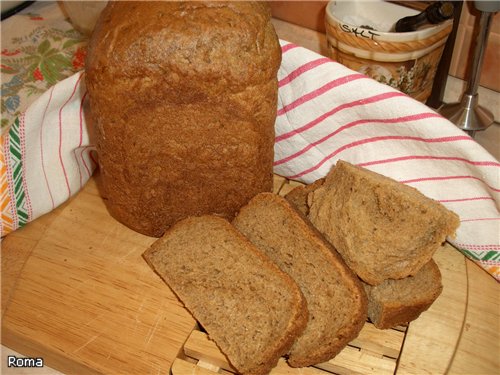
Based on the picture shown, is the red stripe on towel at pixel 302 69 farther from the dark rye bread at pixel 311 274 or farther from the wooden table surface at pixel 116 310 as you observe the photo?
the wooden table surface at pixel 116 310

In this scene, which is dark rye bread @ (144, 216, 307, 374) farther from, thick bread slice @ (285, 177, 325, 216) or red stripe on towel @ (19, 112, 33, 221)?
red stripe on towel @ (19, 112, 33, 221)

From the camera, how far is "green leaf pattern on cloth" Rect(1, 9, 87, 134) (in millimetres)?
2205

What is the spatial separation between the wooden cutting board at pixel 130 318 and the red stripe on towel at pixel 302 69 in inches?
26.5

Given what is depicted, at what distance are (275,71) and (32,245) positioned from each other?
980 millimetres

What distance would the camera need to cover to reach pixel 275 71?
1394 millimetres

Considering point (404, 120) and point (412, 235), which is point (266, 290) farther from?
point (404, 120)

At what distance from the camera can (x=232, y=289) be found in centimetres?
139

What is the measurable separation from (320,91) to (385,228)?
487mm

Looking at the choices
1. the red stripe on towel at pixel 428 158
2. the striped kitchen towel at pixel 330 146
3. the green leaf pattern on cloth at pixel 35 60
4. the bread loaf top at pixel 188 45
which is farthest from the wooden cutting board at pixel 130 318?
the green leaf pattern on cloth at pixel 35 60

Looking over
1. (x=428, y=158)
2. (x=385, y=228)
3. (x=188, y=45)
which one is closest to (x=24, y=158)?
(x=188, y=45)

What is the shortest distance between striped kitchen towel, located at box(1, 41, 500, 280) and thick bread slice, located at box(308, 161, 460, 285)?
7.4 inches

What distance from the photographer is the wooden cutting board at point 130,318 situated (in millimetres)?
1365

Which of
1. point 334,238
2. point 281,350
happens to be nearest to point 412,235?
point 334,238

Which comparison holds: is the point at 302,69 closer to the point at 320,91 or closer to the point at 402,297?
the point at 320,91
